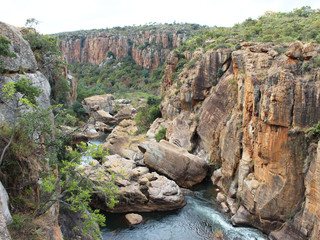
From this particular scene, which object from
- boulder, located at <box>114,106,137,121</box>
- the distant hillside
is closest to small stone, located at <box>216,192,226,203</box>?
boulder, located at <box>114,106,137,121</box>

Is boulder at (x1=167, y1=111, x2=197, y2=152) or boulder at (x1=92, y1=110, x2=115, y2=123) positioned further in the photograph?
boulder at (x1=92, y1=110, x2=115, y2=123)

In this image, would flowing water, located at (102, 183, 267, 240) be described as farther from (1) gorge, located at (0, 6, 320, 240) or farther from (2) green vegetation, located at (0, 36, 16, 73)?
(2) green vegetation, located at (0, 36, 16, 73)

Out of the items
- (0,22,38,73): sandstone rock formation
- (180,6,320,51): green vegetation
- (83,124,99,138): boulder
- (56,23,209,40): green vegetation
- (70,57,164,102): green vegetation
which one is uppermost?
(56,23,209,40): green vegetation

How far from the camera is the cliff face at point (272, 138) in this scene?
14.5 meters

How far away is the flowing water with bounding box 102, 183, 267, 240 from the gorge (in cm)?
31

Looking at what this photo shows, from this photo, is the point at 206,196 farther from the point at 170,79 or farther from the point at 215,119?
the point at 170,79

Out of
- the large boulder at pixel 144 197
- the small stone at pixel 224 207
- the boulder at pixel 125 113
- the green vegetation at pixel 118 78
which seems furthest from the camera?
the green vegetation at pixel 118 78

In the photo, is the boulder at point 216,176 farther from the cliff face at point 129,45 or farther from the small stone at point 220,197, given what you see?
the cliff face at point 129,45

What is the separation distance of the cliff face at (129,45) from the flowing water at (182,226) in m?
77.0

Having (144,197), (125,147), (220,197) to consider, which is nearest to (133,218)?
(144,197)

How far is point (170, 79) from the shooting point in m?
41.8

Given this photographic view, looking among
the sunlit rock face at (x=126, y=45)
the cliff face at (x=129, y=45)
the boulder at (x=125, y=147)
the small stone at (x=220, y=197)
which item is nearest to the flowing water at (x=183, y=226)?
the small stone at (x=220, y=197)

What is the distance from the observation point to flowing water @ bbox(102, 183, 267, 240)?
16.1m

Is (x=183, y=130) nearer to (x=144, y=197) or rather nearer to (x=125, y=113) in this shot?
(x=144, y=197)
